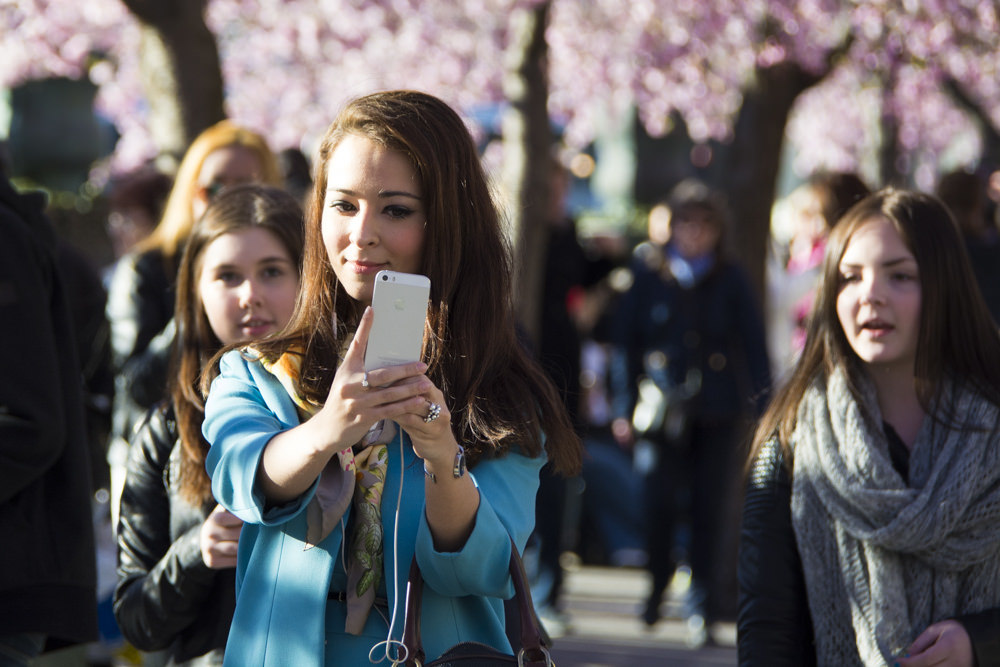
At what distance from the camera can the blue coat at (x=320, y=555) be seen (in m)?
2.15

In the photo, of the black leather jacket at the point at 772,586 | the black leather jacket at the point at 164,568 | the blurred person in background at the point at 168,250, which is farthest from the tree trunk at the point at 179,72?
the black leather jacket at the point at 772,586

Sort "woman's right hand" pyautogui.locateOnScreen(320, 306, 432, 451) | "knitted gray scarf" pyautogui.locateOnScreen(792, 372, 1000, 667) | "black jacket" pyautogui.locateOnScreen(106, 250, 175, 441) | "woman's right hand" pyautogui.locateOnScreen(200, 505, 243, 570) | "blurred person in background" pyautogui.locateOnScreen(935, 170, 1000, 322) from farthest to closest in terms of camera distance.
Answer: "blurred person in background" pyautogui.locateOnScreen(935, 170, 1000, 322) → "black jacket" pyautogui.locateOnScreen(106, 250, 175, 441) → "knitted gray scarf" pyautogui.locateOnScreen(792, 372, 1000, 667) → "woman's right hand" pyautogui.locateOnScreen(200, 505, 243, 570) → "woman's right hand" pyautogui.locateOnScreen(320, 306, 432, 451)

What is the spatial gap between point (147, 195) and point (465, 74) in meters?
7.58

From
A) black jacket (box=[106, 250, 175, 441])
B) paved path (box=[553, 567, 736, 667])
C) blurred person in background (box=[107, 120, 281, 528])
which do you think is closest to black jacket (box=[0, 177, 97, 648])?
black jacket (box=[106, 250, 175, 441])

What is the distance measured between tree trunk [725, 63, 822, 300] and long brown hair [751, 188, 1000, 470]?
578cm

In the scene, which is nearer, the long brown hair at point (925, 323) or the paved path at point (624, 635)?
the long brown hair at point (925, 323)

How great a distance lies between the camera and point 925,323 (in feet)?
10.1

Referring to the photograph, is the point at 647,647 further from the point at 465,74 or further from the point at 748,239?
the point at 465,74

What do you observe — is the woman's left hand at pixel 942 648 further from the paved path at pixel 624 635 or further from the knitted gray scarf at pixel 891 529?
the paved path at pixel 624 635

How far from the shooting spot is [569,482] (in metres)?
8.86

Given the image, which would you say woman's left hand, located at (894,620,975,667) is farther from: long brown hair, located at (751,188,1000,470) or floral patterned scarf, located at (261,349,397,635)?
floral patterned scarf, located at (261,349,397,635)

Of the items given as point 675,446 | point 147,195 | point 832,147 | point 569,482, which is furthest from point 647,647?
point 832,147

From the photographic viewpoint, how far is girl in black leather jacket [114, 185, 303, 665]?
2.88 m

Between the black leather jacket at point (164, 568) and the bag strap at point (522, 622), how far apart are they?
79 centimetres
